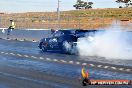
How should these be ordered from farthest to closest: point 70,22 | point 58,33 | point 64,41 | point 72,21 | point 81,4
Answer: point 81,4 < point 72,21 < point 70,22 < point 58,33 < point 64,41

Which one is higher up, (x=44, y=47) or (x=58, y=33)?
(x=58, y=33)

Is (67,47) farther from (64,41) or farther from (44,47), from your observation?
(44,47)

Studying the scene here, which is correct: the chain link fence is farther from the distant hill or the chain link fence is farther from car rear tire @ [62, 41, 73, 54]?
car rear tire @ [62, 41, 73, 54]

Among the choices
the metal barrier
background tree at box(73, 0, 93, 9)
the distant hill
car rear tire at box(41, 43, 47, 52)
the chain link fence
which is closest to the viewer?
car rear tire at box(41, 43, 47, 52)

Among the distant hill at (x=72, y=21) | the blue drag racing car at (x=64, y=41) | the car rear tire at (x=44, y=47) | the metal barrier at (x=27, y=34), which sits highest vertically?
the blue drag racing car at (x=64, y=41)

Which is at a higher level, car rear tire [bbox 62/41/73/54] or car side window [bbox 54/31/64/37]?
car side window [bbox 54/31/64/37]

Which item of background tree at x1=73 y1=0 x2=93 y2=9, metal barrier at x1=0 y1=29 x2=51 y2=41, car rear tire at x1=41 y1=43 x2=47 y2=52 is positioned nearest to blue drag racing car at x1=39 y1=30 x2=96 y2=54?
car rear tire at x1=41 y1=43 x2=47 y2=52

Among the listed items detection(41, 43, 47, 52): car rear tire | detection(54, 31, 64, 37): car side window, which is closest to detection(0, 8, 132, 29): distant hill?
detection(41, 43, 47, 52): car rear tire

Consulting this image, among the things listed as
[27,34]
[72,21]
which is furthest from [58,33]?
[72,21]

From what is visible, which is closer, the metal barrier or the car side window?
the car side window

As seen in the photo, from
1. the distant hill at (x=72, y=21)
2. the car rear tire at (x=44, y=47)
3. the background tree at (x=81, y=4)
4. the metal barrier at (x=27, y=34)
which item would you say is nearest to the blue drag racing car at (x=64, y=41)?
the car rear tire at (x=44, y=47)

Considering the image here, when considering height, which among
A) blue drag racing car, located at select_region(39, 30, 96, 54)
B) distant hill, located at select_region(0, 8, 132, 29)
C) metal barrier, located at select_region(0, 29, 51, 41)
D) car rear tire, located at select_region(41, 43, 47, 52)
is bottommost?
distant hill, located at select_region(0, 8, 132, 29)

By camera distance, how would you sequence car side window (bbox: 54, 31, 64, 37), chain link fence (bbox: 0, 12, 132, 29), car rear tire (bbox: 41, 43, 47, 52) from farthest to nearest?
chain link fence (bbox: 0, 12, 132, 29), car rear tire (bbox: 41, 43, 47, 52), car side window (bbox: 54, 31, 64, 37)

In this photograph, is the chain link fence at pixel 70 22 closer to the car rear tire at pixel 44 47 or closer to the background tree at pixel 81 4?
the car rear tire at pixel 44 47
